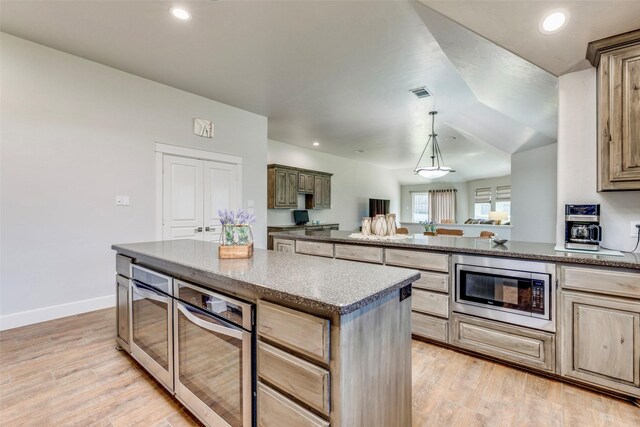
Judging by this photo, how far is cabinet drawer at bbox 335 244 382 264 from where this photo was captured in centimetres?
292

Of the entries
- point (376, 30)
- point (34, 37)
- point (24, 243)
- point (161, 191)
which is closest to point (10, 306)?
point (24, 243)

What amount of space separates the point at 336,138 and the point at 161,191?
13.1ft

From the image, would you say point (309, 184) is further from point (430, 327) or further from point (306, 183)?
point (430, 327)

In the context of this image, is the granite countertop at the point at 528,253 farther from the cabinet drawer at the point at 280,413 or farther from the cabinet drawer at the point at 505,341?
the cabinet drawer at the point at 280,413

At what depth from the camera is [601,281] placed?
1.87 metres

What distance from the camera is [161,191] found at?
4.00 m

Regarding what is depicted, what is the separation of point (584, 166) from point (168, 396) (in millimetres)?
3428

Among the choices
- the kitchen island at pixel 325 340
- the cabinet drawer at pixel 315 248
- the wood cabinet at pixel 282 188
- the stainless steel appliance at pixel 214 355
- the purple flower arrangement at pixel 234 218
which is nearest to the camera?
the kitchen island at pixel 325 340

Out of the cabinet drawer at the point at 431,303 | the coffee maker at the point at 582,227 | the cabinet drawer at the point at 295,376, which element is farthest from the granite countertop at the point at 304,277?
the coffee maker at the point at 582,227

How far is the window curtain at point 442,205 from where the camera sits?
11.7 meters

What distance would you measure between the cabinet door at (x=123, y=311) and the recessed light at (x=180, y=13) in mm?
2245

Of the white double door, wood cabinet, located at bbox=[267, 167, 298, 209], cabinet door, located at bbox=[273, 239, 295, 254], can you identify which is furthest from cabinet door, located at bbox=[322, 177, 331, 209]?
cabinet door, located at bbox=[273, 239, 295, 254]

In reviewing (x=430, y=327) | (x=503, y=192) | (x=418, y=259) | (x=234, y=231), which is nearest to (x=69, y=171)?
(x=234, y=231)

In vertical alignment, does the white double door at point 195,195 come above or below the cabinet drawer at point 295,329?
above
